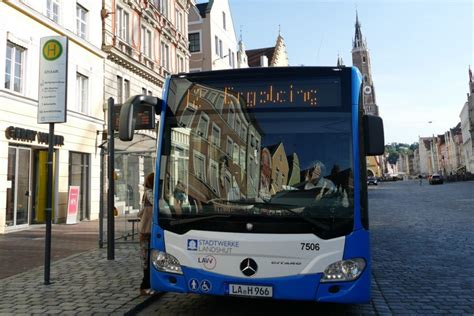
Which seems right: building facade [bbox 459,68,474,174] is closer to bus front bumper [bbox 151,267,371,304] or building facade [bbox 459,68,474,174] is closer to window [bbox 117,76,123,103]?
→ window [bbox 117,76,123,103]

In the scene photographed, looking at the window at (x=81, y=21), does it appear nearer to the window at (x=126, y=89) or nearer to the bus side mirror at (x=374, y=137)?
the window at (x=126, y=89)

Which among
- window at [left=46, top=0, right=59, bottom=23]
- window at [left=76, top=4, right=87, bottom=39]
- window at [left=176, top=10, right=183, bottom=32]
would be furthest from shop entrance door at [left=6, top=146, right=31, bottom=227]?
window at [left=176, top=10, right=183, bottom=32]

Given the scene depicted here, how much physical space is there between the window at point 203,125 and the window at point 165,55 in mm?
24211

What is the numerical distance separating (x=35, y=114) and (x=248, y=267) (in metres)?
13.2

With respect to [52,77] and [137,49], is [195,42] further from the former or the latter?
[52,77]

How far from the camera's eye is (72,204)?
16766 millimetres

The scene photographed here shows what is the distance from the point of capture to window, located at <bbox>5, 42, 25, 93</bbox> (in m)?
14.4

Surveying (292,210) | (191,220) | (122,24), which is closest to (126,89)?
(122,24)

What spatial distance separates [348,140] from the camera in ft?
15.8

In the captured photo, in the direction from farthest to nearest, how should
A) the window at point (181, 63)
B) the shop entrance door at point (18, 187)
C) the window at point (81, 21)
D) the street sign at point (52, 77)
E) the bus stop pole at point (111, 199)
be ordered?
the window at point (181, 63) → the window at point (81, 21) → the shop entrance door at point (18, 187) → the bus stop pole at point (111, 199) → the street sign at point (52, 77)

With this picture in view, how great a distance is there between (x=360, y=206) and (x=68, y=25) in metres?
16.5

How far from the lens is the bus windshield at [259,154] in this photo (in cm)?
464

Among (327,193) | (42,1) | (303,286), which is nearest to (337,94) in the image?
(327,193)

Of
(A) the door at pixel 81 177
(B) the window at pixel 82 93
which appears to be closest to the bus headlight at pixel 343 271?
(A) the door at pixel 81 177
